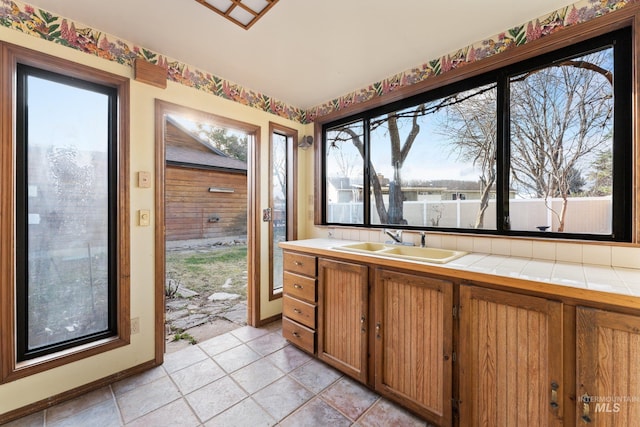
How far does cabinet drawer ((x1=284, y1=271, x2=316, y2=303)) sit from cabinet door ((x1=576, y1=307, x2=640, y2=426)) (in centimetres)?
155

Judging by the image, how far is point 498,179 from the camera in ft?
6.10

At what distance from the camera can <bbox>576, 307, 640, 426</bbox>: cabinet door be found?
0.97 metres

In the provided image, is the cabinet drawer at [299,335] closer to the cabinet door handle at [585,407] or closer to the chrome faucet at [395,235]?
the chrome faucet at [395,235]

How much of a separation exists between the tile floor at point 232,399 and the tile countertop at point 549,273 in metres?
0.92

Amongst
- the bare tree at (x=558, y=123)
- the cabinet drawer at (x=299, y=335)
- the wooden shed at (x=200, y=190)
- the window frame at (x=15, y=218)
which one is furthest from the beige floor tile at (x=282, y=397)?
the wooden shed at (x=200, y=190)

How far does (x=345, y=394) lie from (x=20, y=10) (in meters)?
A: 3.12

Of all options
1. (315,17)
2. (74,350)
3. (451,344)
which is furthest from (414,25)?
(74,350)

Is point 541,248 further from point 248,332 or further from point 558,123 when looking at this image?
point 248,332

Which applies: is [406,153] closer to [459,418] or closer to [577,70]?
[577,70]

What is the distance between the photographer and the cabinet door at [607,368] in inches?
38.3

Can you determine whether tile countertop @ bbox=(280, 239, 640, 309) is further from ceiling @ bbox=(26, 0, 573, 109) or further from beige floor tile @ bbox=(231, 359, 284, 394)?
ceiling @ bbox=(26, 0, 573, 109)

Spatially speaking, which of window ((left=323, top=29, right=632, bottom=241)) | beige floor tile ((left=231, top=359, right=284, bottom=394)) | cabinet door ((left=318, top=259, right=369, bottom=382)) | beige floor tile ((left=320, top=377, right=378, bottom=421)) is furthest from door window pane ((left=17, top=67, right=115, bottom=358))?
window ((left=323, top=29, right=632, bottom=241))

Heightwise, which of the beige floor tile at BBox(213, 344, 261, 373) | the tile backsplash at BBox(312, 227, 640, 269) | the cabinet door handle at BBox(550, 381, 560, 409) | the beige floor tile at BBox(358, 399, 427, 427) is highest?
the tile backsplash at BBox(312, 227, 640, 269)

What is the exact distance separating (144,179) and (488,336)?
8.08 ft
